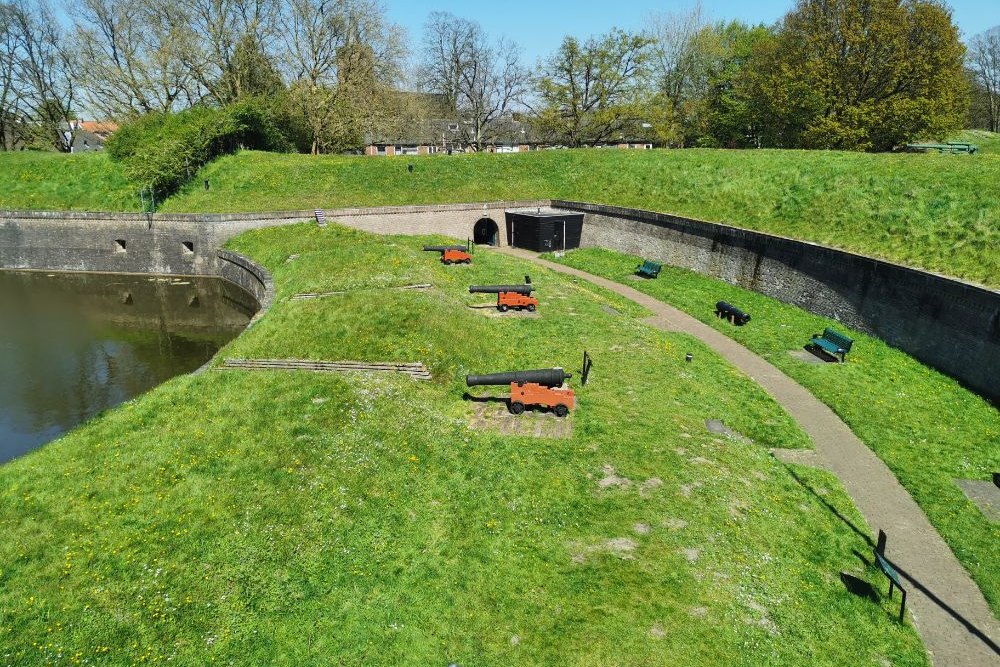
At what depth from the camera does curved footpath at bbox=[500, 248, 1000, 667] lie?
9.24m

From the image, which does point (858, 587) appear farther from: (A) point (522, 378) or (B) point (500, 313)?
(B) point (500, 313)

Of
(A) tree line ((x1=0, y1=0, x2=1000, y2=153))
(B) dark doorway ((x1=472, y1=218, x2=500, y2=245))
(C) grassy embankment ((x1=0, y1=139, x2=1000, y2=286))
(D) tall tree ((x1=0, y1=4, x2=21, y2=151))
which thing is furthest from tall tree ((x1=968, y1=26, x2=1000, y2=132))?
(D) tall tree ((x1=0, y1=4, x2=21, y2=151))

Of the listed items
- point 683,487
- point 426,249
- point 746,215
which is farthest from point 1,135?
point 683,487

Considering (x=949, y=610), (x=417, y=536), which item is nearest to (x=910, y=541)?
(x=949, y=610)

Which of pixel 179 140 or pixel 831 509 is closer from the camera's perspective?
pixel 831 509

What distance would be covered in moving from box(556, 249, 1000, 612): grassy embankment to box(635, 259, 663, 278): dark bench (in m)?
5.21

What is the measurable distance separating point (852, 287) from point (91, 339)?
3191 centimetres

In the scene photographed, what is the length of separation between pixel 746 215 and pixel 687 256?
11.7 ft

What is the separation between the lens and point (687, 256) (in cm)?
3170

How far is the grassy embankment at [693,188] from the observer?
2205cm

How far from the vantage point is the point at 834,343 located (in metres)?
20.0

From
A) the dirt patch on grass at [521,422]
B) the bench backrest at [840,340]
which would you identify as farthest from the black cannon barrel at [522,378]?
the bench backrest at [840,340]

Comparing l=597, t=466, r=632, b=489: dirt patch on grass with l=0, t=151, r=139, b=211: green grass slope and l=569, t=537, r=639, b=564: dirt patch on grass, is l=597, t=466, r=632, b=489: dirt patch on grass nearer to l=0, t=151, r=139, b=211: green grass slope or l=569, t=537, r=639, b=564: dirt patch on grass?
l=569, t=537, r=639, b=564: dirt patch on grass

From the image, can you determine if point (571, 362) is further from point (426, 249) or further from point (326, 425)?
point (426, 249)
